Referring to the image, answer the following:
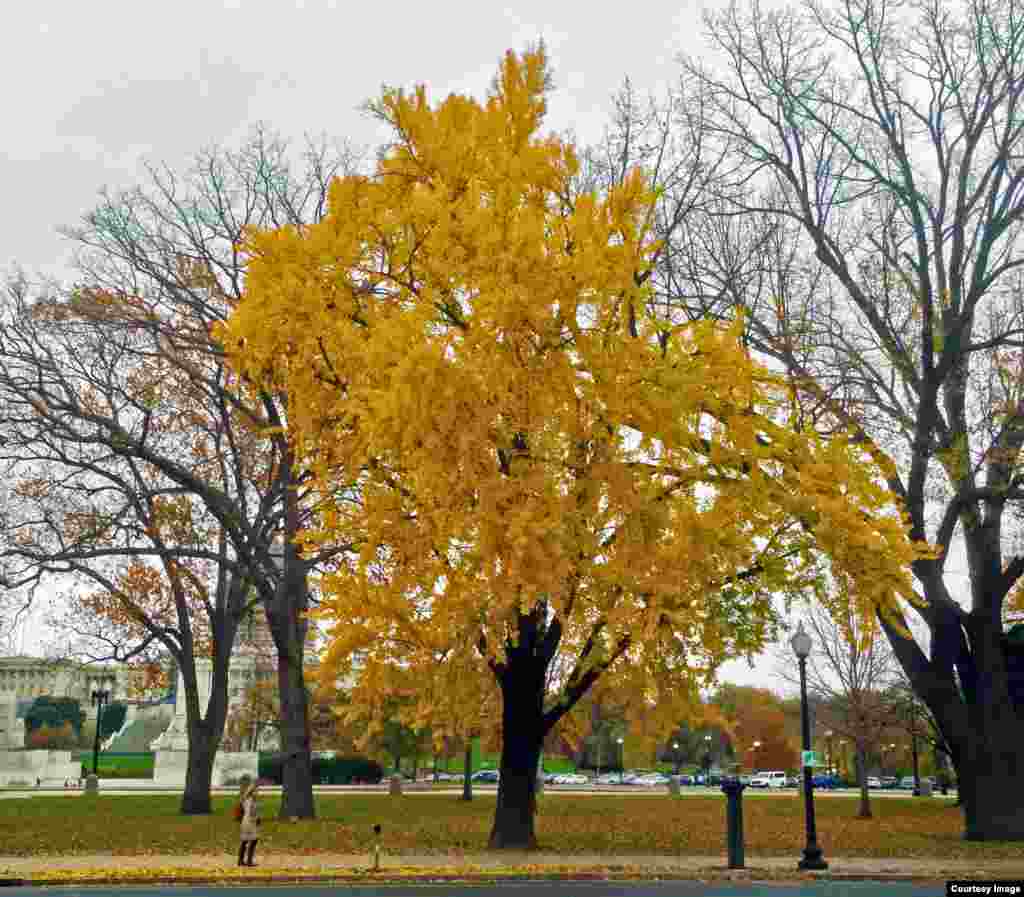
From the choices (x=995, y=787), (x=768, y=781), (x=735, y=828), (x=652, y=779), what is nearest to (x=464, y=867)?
(x=735, y=828)

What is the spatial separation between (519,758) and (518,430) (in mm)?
7017

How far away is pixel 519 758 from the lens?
20.0 meters

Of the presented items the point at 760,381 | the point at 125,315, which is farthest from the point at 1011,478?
the point at 125,315

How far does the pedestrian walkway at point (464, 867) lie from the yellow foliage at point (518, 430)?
2435 mm

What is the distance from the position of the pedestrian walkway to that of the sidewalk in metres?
0.01

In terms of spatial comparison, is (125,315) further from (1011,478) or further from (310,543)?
(1011,478)

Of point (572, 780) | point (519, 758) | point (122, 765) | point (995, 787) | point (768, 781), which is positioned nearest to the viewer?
point (519, 758)

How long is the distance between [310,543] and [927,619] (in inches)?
534

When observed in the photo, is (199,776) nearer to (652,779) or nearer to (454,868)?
(454,868)

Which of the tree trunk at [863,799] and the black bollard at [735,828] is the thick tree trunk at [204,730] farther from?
the tree trunk at [863,799]

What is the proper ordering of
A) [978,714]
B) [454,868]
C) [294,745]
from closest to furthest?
[454,868] < [978,714] < [294,745]

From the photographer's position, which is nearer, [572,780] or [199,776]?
[199,776]

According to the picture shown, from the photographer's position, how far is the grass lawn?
20719 mm

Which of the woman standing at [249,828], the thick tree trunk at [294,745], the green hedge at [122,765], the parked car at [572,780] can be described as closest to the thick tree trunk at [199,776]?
the thick tree trunk at [294,745]
